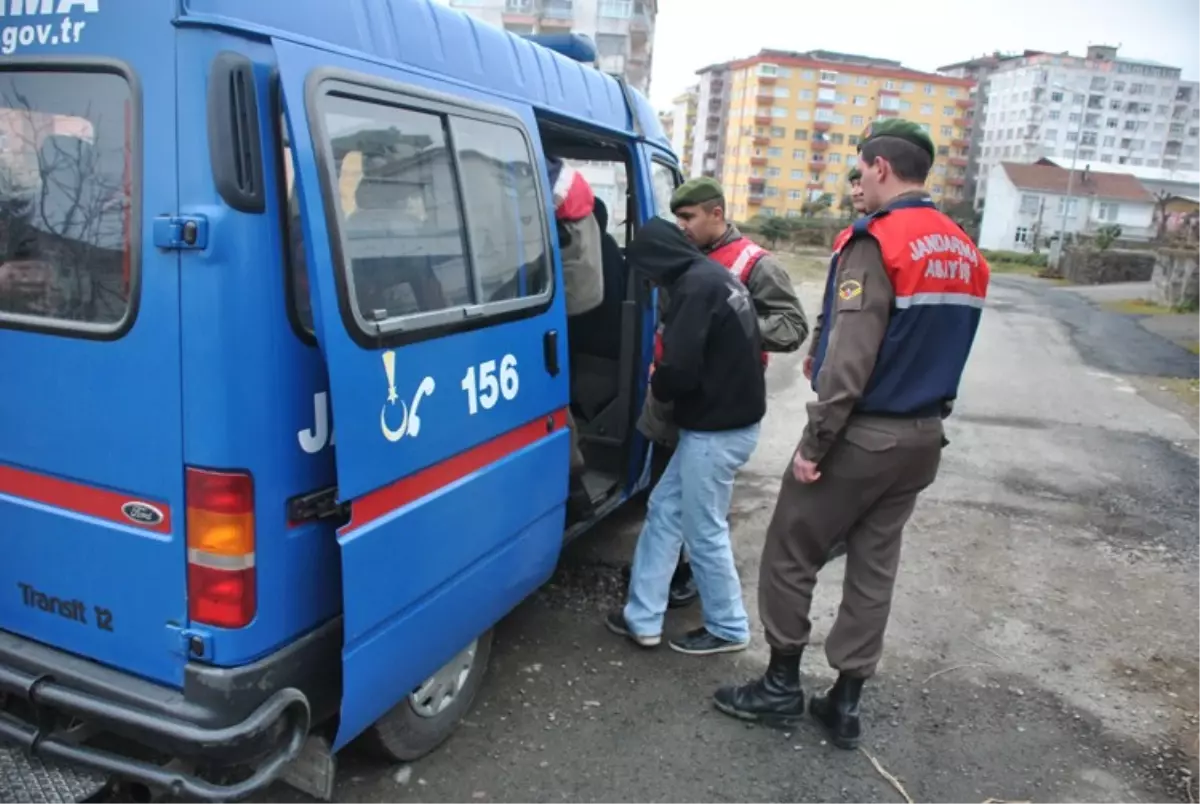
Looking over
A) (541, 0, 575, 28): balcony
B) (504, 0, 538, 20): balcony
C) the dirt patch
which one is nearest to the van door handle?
the dirt patch

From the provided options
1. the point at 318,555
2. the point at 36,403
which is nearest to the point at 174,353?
the point at 36,403

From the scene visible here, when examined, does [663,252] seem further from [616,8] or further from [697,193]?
[616,8]

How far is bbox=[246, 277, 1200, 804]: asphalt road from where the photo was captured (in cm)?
310

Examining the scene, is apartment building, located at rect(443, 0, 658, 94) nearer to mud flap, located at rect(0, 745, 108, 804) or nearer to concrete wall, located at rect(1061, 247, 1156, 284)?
concrete wall, located at rect(1061, 247, 1156, 284)

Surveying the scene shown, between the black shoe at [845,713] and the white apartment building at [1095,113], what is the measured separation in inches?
3940

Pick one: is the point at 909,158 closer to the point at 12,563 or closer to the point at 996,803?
the point at 996,803

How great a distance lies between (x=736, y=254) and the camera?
4117 mm

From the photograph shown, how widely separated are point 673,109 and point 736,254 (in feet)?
→ 412

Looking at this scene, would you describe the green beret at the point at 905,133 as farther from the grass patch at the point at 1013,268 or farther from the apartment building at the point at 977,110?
the apartment building at the point at 977,110

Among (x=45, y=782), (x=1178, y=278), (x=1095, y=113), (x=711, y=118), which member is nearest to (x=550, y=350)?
(x=45, y=782)

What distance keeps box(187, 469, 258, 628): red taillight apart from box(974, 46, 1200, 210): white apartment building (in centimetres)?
10166

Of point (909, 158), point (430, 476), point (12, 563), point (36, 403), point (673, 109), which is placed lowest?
point (12, 563)

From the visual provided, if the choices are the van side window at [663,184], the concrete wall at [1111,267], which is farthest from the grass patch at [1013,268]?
the van side window at [663,184]

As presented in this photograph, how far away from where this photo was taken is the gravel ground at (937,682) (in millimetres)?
3098
